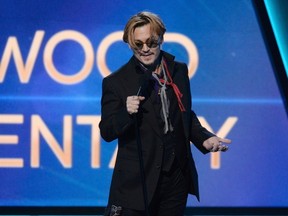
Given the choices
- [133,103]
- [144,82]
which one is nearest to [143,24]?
[144,82]

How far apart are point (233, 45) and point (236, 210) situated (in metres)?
1.08

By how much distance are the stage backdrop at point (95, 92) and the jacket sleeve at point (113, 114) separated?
5.92ft

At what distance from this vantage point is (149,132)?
2.18m

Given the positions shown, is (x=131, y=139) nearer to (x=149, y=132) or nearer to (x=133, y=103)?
(x=149, y=132)

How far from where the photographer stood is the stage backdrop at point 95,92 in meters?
3.98

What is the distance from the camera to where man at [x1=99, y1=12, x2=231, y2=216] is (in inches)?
84.3

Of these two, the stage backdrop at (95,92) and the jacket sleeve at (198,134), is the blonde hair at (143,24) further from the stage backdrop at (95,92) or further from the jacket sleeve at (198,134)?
the stage backdrop at (95,92)

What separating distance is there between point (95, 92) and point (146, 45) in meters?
1.90

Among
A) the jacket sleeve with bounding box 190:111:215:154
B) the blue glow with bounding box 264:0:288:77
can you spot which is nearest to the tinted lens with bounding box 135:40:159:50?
the jacket sleeve with bounding box 190:111:215:154

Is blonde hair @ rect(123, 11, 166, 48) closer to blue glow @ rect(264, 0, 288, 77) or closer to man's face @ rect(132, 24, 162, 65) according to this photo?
man's face @ rect(132, 24, 162, 65)

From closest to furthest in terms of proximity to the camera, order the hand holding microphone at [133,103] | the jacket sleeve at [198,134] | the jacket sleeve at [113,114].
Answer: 1. the hand holding microphone at [133,103]
2. the jacket sleeve at [113,114]
3. the jacket sleeve at [198,134]

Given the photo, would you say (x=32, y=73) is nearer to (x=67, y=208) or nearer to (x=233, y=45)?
Answer: (x=67, y=208)

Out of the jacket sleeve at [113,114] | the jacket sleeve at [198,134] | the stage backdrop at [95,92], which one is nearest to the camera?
the jacket sleeve at [113,114]

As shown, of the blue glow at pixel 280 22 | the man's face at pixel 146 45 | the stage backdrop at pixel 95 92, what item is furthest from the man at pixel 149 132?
the blue glow at pixel 280 22
